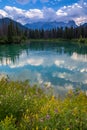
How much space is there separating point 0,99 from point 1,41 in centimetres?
9384

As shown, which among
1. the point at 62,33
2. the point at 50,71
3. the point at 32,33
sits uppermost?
the point at 32,33

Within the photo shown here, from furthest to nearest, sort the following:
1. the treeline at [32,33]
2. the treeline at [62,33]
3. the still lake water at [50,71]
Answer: the treeline at [62,33] < the treeline at [32,33] < the still lake water at [50,71]

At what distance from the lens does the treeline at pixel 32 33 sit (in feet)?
344

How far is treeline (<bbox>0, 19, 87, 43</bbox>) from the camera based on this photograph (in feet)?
344

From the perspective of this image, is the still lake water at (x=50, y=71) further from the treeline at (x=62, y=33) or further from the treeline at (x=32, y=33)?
the treeline at (x=62, y=33)

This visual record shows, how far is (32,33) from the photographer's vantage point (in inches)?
6713

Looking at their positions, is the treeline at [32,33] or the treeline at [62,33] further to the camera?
the treeline at [62,33]

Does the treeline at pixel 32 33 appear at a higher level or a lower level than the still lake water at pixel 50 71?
higher

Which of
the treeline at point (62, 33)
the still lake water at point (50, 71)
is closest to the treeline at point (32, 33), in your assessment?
the treeline at point (62, 33)

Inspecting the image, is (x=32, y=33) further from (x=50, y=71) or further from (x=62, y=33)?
(x=50, y=71)

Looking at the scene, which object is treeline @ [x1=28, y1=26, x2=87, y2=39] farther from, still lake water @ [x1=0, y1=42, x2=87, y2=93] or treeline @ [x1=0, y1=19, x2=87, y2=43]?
still lake water @ [x1=0, y1=42, x2=87, y2=93]

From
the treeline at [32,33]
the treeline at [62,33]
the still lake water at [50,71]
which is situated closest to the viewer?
the still lake water at [50,71]

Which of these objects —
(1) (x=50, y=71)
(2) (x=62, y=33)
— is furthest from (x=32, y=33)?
(1) (x=50, y=71)

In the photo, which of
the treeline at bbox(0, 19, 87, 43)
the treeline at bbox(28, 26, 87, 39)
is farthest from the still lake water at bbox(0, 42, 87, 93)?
the treeline at bbox(28, 26, 87, 39)
